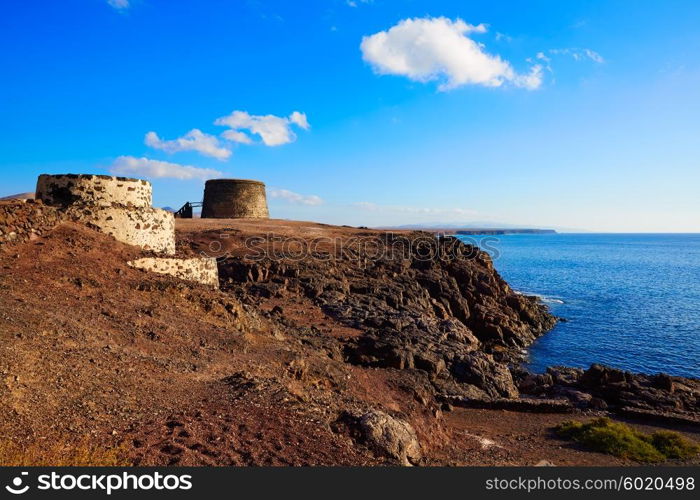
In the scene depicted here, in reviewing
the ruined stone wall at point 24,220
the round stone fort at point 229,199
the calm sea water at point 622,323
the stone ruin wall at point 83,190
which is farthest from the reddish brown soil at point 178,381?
the round stone fort at point 229,199

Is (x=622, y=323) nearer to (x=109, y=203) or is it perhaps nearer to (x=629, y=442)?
(x=629, y=442)

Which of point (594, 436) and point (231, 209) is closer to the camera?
point (594, 436)

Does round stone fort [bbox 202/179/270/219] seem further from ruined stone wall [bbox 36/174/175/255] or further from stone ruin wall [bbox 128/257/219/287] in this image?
ruined stone wall [bbox 36/174/175/255]

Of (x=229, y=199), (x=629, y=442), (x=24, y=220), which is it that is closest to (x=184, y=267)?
(x=24, y=220)

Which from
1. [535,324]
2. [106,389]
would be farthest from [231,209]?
[106,389]

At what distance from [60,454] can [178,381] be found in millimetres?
3465

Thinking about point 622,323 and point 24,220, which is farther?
point 622,323

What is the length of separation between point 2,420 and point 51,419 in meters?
0.63

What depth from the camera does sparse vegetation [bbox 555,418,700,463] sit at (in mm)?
13734

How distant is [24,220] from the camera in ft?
43.5

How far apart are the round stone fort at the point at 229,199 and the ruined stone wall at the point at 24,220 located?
3157cm

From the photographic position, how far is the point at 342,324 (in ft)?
71.9

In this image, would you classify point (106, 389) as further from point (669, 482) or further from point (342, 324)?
point (342, 324)

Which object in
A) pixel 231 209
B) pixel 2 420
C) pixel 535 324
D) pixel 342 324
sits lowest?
pixel 535 324
